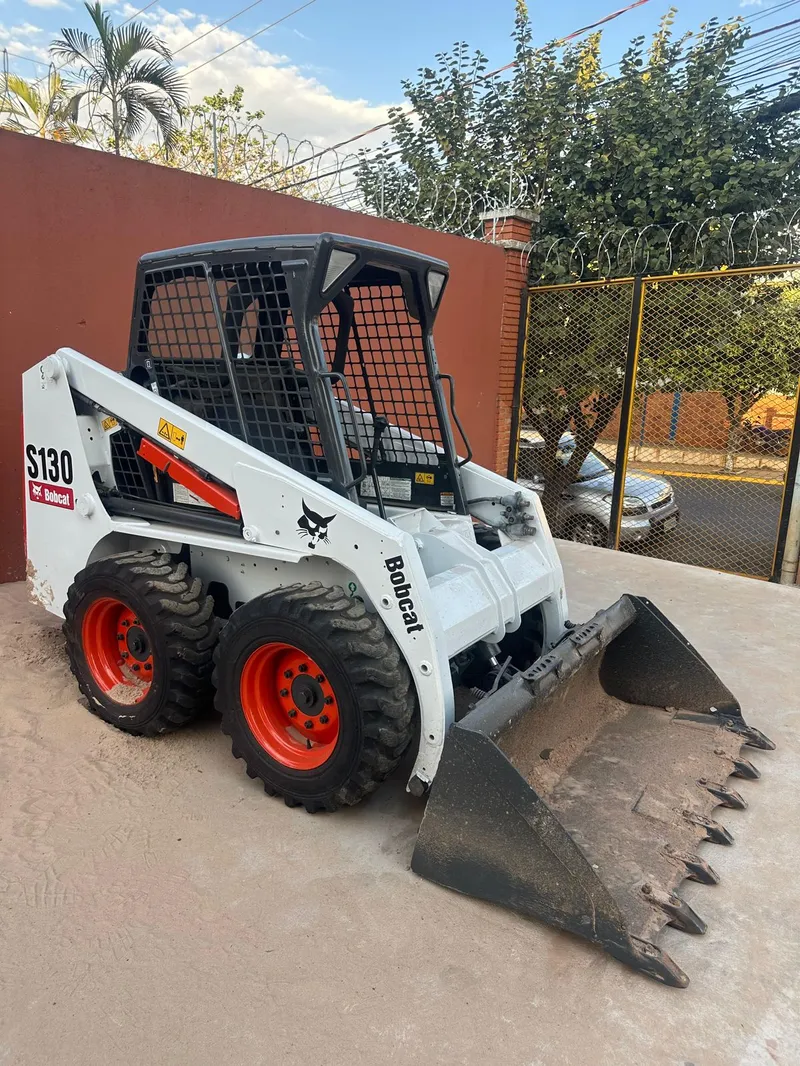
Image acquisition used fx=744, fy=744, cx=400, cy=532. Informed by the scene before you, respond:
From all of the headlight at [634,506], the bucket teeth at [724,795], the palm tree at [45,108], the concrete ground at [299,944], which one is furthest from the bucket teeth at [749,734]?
the palm tree at [45,108]

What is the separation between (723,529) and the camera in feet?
31.2

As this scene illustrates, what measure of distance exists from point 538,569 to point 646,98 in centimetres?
607

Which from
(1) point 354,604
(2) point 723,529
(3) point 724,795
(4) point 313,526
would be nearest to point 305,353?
(4) point 313,526

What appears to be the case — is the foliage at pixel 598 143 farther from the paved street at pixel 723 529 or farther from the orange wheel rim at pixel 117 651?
the orange wheel rim at pixel 117 651

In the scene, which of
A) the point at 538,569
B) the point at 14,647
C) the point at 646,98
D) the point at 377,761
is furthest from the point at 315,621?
the point at 646,98

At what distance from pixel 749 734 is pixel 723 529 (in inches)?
258

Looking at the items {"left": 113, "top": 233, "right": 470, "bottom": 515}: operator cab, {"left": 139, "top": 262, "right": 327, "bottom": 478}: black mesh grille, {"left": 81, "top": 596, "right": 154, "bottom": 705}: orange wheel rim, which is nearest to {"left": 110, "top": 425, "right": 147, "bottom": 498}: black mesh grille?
{"left": 113, "top": 233, "right": 470, "bottom": 515}: operator cab

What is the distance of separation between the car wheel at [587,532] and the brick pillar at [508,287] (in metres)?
1.10

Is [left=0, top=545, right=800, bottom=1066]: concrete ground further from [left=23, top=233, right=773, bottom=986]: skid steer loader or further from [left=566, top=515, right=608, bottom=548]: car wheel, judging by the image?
[left=566, top=515, right=608, bottom=548]: car wheel

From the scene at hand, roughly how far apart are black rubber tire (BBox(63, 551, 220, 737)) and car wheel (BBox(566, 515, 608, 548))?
210 inches

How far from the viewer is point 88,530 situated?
3.71 meters

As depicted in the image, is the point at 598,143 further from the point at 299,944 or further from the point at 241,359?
the point at 299,944

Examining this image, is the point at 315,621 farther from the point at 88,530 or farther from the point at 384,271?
the point at 384,271

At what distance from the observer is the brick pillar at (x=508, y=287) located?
8.05m
